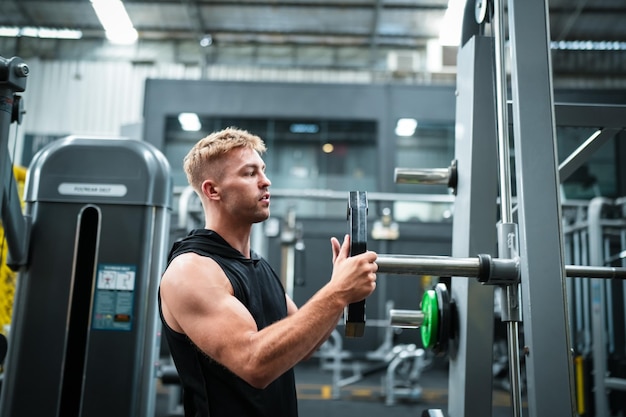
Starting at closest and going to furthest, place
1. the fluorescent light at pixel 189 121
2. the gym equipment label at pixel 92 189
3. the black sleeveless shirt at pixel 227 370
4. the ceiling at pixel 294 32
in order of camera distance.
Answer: the black sleeveless shirt at pixel 227 370 < the gym equipment label at pixel 92 189 < the fluorescent light at pixel 189 121 < the ceiling at pixel 294 32

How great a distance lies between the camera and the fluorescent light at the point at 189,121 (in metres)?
9.58

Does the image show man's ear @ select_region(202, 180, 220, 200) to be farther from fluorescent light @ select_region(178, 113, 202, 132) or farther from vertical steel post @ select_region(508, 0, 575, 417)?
fluorescent light @ select_region(178, 113, 202, 132)

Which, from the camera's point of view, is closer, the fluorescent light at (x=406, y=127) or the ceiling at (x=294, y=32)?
the fluorescent light at (x=406, y=127)

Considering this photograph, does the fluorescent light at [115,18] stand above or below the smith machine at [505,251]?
above

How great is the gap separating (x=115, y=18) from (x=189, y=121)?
82.3 inches

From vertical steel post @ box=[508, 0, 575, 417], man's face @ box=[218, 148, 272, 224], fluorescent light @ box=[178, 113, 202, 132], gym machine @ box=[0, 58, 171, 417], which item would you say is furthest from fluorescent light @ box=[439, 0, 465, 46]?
vertical steel post @ box=[508, 0, 575, 417]

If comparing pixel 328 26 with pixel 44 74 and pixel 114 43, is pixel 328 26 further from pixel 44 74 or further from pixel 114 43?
pixel 44 74

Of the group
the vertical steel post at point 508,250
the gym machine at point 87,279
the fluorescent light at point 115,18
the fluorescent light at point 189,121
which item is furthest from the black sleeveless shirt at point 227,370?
the fluorescent light at point 189,121

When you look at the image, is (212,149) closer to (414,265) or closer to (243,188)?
(243,188)

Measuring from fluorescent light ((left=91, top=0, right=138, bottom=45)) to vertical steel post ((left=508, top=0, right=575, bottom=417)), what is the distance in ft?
25.6

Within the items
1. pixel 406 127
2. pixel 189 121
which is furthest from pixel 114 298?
pixel 406 127

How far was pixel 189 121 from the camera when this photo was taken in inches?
380

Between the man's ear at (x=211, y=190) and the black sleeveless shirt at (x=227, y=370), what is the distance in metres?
0.11

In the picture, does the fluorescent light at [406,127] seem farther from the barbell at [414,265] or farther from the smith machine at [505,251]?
the barbell at [414,265]
